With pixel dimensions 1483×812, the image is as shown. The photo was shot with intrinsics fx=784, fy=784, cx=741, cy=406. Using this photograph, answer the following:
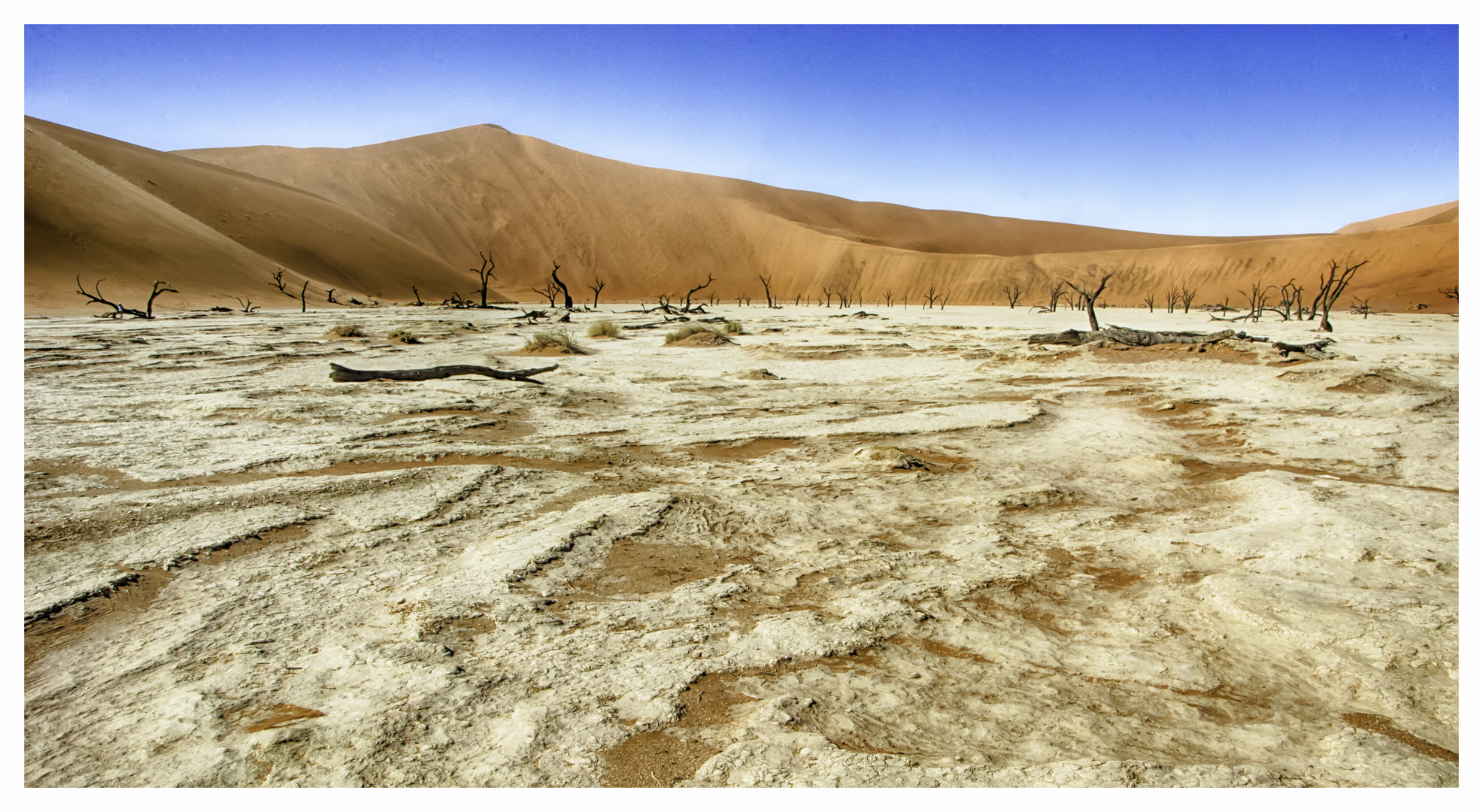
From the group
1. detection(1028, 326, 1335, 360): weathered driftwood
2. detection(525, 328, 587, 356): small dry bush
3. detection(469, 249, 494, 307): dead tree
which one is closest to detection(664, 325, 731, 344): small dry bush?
detection(525, 328, 587, 356): small dry bush

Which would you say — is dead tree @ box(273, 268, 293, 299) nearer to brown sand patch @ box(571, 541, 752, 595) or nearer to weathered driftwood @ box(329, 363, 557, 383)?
weathered driftwood @ box(329, 363, 557, 383)

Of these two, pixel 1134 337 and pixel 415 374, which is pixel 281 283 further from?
pixel 1134 337

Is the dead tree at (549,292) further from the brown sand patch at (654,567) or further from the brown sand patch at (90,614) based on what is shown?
the brown sand patch at (90,614)

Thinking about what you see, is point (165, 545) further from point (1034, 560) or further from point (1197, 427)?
point (1197, 427)

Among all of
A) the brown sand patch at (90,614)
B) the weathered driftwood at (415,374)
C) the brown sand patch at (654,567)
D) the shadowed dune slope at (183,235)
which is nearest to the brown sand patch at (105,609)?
the brown sand patch at (90,614)

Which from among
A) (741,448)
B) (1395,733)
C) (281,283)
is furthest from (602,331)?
(281,283)

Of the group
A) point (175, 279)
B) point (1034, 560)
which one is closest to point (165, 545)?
point (1034, 560)
